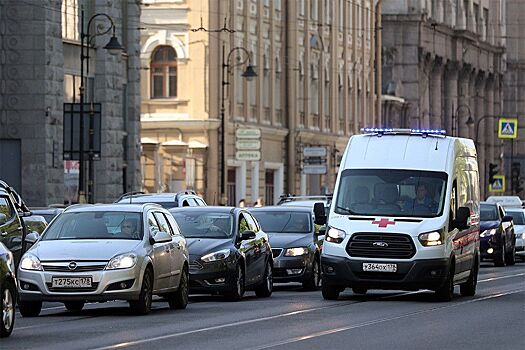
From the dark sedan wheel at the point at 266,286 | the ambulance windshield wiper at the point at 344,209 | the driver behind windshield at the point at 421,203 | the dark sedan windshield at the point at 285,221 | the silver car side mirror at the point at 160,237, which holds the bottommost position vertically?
the dark sedan wheel at the point at 266,286

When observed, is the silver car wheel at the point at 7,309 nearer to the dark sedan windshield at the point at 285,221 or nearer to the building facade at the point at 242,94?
the dark sedan windshield at the point at 285,221

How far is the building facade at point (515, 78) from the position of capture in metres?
139

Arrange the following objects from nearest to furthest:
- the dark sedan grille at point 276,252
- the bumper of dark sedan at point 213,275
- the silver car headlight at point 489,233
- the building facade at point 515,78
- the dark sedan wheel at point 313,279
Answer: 1. the bumper of dark sedan at point 213,275
2. the dark sedan grille at point 276,252
3. the dark sedan wheel at point 313,279
4. the silver car headlight at point 489,233
5. the building facade at point 515,78

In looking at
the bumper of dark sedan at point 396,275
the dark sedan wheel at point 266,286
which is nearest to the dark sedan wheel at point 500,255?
the dark sedan wheel at point 266,286

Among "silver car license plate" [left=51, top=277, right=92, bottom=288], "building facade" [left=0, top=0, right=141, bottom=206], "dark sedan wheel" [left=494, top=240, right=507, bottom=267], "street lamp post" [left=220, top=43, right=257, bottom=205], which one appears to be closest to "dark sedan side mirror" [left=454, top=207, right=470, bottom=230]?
"silver car license plate" [left=51, top=277, right=92, bottom=288]

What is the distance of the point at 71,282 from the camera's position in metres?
22.2

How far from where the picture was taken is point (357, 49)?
294 feet

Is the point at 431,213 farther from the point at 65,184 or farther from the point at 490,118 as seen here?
the point at 490,118

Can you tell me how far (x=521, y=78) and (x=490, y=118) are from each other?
14632mm

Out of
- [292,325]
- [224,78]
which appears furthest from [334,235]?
[224,78]

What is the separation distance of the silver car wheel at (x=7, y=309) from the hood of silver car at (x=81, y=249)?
11.5ft

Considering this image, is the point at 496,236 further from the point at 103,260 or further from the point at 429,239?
the point at 103,260

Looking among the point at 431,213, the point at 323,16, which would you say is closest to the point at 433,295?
the point at 431,213

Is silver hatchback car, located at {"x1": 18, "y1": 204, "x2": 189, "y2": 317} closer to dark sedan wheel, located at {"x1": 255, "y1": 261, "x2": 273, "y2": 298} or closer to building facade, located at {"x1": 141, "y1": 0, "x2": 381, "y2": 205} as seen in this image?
dark sedan wheel, located at {"x1": 255, "y1": 261, "x2": 273, "y2": 298}
